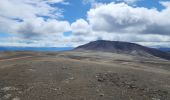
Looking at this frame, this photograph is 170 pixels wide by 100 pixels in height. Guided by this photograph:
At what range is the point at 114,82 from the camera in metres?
27.1

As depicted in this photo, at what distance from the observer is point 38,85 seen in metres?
23.0

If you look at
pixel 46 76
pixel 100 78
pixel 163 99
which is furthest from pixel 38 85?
pixel 163 99

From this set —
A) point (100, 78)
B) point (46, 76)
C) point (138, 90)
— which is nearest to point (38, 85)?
point (46, 76)

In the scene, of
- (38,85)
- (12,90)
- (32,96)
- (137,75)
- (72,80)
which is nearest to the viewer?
(32,96)

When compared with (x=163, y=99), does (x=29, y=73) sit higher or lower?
higher

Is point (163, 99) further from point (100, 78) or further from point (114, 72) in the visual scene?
point (114, 72)

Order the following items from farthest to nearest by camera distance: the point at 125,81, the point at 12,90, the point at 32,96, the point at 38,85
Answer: the point at 125,81 < the point at 38,85 < the point at 12,90 < the point at 32,96

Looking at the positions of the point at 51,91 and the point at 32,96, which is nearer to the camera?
the point at 32,96

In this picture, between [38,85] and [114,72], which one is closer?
[38,85]

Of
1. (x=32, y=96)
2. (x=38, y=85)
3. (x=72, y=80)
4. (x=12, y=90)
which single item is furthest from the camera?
(x=72, y=80)

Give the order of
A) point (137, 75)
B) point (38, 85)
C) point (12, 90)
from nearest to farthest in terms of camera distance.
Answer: point (12, 90) → point (38, 85) → point (137, 75)

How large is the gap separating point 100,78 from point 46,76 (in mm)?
7055

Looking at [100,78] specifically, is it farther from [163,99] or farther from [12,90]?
[12,90]

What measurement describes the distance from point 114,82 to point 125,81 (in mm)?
1855
